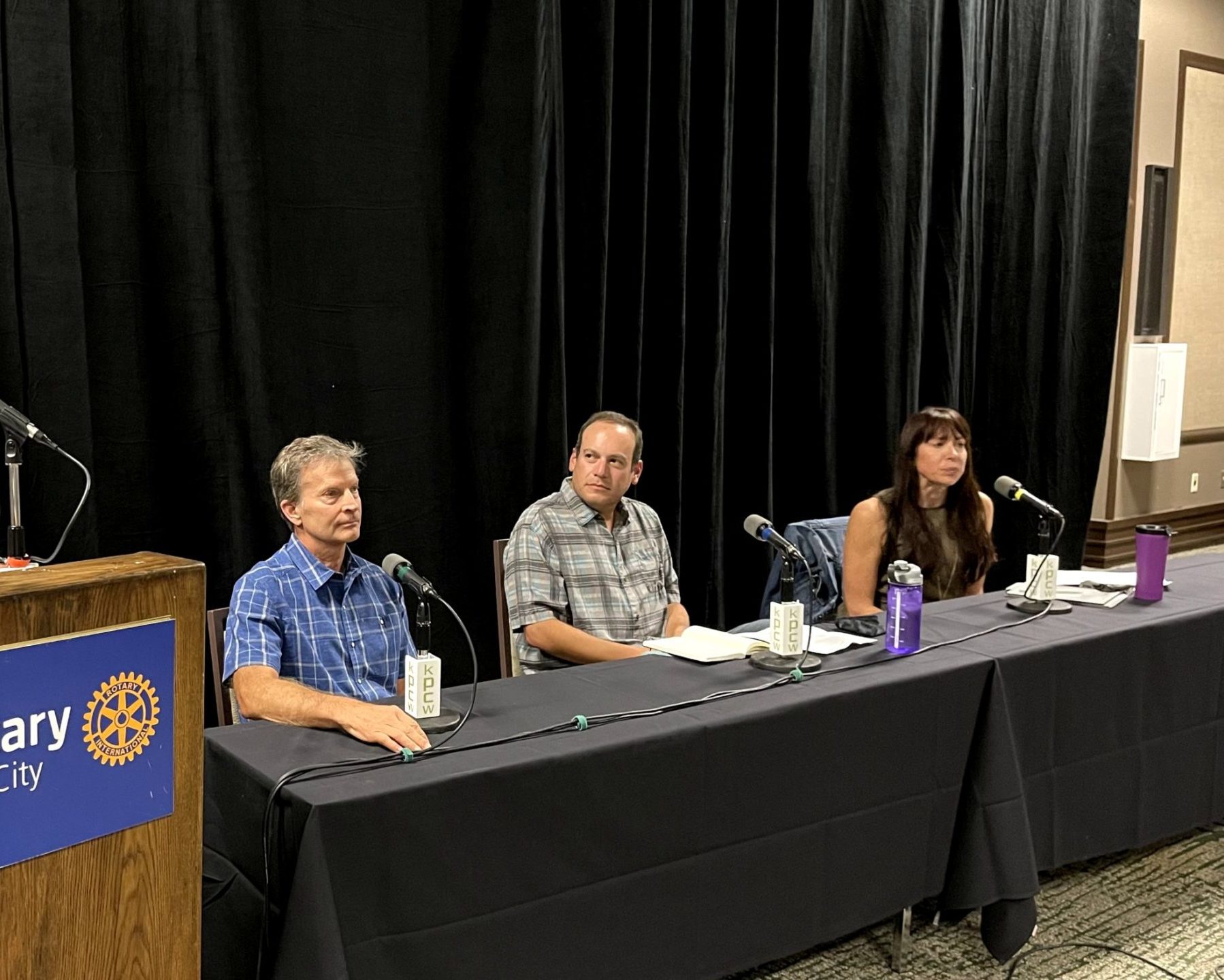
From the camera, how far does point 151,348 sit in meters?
2.93

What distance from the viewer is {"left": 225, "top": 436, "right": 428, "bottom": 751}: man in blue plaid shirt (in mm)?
1995

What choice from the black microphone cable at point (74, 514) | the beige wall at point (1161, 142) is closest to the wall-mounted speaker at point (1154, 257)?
the beige wall at point (1161, 142)

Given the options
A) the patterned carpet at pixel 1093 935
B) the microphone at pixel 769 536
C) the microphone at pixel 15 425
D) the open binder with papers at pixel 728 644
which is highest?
the microphone at pixel 15 425

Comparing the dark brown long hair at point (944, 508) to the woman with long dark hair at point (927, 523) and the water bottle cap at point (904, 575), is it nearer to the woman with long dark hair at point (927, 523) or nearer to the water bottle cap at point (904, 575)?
the woman with long dark hair at point (927, 523)

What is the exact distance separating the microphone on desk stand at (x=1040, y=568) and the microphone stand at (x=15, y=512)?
1.74 m

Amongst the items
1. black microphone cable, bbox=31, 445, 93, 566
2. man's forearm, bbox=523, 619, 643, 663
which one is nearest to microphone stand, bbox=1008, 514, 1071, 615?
man's forearm, bbox=523, 619, 643, 663

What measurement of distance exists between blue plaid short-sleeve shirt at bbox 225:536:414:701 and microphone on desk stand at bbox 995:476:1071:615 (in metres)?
1.22

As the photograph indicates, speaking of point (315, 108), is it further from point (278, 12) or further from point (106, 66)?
point (106, 66)

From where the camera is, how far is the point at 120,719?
3.88ft

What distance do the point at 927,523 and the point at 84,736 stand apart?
217 centimetres

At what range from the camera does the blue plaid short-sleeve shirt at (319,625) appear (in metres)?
2.00

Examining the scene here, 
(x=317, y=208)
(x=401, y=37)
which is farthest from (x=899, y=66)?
(x=317, y=208)

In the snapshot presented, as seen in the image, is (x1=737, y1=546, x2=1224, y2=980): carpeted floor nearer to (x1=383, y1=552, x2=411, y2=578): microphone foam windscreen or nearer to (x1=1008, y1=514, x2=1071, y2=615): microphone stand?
(x1=1008, y1=514, x2=1071, y2=615): microphone stand

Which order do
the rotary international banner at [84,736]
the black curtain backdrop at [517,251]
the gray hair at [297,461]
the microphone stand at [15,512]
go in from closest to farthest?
the rotary international banner at [84,736] < the microphone stand at [15,512] < the gray hair at [297,461] < the black curtain backdrop at [517,251]
